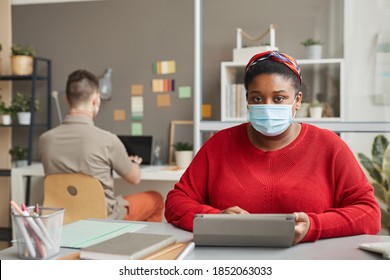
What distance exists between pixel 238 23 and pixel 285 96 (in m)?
1.94

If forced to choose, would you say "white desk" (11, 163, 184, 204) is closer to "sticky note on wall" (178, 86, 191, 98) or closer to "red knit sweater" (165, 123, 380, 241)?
"sticky note on wall" (178, 86, 191, 98)

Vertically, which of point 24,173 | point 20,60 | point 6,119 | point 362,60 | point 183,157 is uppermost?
point 20,60

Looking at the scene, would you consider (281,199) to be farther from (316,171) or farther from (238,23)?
(238,23)

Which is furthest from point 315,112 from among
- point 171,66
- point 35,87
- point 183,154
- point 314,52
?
point 35,87

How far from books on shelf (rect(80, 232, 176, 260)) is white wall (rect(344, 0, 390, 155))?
163 centimetres

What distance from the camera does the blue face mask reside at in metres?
1.46

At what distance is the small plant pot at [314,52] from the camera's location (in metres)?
2.76

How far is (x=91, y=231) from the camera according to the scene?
4.24ft

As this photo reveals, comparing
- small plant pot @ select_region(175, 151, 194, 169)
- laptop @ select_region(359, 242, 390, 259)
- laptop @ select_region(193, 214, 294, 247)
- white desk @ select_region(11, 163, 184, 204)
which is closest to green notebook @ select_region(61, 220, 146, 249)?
laptop @ select_region(193, 214, 294, 247)

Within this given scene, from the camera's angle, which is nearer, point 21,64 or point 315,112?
point 315,112

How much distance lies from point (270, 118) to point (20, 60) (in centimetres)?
287

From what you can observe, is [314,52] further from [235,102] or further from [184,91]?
[184,91]

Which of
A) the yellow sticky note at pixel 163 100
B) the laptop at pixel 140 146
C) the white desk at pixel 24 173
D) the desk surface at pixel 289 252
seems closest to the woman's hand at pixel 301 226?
the desk surface at pixel 289 252

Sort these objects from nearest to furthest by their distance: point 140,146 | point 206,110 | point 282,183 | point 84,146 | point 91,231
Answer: point 91,231 < point 282,183 < point 84,146 < point 206,110 < point 140,146
